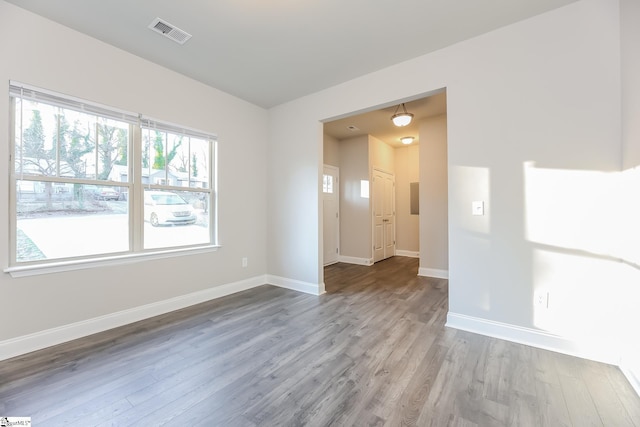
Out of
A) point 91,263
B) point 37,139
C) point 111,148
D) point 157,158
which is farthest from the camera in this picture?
point 157,158

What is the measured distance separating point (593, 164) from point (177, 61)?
164 inches

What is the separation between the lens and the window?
2260 millimetres

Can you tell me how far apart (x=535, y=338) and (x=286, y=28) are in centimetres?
360

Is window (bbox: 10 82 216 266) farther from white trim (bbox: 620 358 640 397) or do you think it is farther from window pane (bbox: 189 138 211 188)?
white trim (bbox: 620 358 640 397)

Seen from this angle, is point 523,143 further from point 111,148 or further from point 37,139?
point 37,139

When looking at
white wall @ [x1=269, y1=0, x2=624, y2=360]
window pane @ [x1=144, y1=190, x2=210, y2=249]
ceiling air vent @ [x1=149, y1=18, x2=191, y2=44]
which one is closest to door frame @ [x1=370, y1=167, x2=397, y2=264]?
white wall @ [x1=269, y1=0, x2=624, y2=360]

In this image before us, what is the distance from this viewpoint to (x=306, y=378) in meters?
1.84

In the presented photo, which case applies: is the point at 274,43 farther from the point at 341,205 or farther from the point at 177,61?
the point at 341,205

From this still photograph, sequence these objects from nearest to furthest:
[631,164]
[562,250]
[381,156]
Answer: [631,164] < [562,250] < [381,156]

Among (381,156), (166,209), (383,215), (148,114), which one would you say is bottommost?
(383,215)

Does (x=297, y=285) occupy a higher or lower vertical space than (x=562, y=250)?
lower

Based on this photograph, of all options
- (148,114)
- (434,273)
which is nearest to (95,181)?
(148,114)

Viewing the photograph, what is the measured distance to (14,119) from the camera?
7.23ft

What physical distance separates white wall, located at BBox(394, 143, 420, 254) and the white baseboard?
6.02 feet
